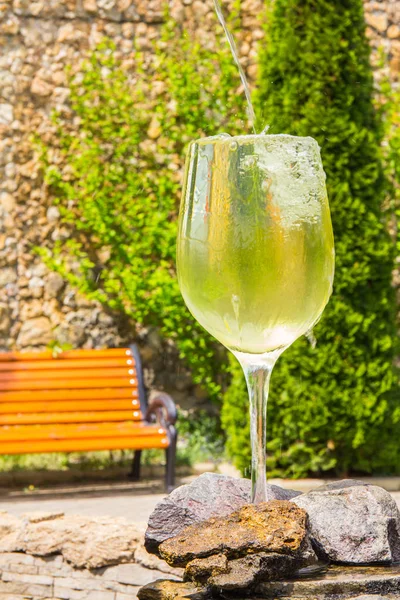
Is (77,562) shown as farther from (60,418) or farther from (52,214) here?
(52,214)

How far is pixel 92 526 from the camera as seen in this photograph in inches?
122

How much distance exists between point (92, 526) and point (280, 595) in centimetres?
175

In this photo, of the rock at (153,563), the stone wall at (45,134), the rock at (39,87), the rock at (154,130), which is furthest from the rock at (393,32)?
the rock at (153,563)

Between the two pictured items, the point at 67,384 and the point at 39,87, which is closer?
the point at 67,384

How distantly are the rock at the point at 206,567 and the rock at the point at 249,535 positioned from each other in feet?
0.05

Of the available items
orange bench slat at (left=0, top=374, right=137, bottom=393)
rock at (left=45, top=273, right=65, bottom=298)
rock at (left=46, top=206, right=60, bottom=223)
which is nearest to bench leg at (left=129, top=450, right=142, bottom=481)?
orange bench slat at (left=0, top=374, right=137, bottom=393)

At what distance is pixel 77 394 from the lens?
5867mm

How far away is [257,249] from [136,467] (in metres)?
4.76

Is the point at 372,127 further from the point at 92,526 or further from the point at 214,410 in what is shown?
the point at 92,526

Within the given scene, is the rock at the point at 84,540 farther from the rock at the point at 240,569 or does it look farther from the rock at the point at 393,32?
the rock at the point at 393,32

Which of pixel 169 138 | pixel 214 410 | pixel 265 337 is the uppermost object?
pixel 169 138

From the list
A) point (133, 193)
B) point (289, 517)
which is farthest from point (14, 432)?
point (289, 517)

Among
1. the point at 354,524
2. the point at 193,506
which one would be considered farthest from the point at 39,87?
the point at 354,524

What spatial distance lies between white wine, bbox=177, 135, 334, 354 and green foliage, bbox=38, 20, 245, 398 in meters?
5.01
